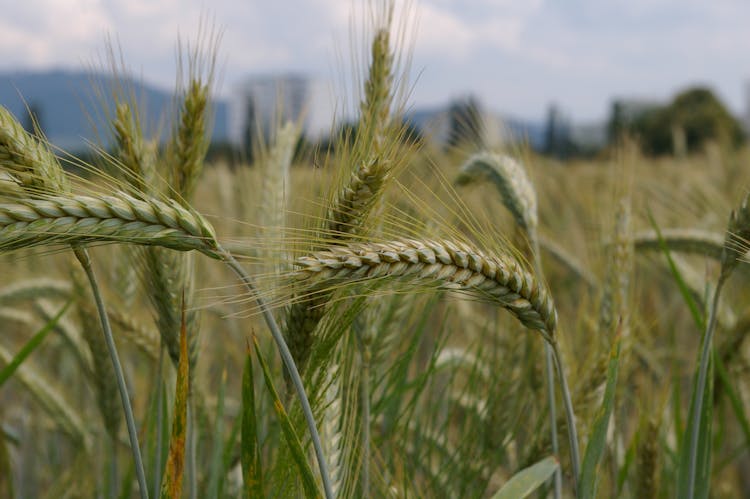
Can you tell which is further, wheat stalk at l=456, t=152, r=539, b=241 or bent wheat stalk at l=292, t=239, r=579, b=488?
wheat stalk at l=456, t=152, r=539, b=241

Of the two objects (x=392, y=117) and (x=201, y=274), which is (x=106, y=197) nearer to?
(x=392, y=117)

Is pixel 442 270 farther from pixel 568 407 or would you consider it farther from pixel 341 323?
pixel 568 407

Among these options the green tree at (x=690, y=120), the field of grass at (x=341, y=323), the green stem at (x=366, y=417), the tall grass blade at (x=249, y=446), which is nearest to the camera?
the field of grass at (x=341, y=323)

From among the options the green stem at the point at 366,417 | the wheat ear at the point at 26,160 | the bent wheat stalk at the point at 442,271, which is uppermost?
the wheat ear at the point at 26,160

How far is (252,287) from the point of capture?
89 centimetres

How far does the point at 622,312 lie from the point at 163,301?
910 mm

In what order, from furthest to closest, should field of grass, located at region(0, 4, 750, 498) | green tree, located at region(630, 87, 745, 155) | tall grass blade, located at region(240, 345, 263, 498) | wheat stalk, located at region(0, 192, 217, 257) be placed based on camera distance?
green tree, located at region(630, 87, 745, 155) → tall grass blade, located at region(240, 345, 263, 498) → field of grass, located at region(0, 4, 750, 498) → wheat stalk, located at region(0, 192, 217, 257)

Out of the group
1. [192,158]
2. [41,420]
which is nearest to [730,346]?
[192,158]

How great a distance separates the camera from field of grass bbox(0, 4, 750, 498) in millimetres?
925

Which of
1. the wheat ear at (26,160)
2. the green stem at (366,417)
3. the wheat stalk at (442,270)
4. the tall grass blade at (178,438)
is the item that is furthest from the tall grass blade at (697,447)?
the wheat ear at (26,160)

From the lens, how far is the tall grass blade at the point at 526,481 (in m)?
1.10

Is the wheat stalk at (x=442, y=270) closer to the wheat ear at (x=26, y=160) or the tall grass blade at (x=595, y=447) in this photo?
the tall grass blade at (x=595, y=447)

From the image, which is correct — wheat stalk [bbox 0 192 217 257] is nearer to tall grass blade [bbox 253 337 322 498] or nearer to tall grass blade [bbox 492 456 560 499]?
tall grass blade [bbox 253 337 322 498]

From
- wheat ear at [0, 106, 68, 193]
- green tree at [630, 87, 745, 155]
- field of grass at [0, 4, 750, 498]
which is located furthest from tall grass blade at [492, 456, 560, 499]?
green tree at [630, 87, 745, 155]
